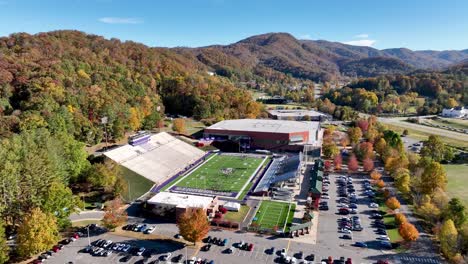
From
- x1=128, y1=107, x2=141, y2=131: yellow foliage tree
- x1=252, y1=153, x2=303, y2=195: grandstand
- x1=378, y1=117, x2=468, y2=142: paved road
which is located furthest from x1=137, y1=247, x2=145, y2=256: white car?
x1=378, y1=117, x2=468, y2=142: paved road

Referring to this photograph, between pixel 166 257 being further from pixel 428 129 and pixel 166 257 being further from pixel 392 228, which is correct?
pixel 428 129

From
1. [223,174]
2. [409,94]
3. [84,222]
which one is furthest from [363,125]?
[409,94]

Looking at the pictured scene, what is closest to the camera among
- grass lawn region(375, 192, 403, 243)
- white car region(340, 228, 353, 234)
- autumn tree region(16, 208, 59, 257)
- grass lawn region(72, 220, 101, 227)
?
autumn tree region(16, 208, 59, 257)

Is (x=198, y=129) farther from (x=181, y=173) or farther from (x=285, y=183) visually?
(x=285, y=183)

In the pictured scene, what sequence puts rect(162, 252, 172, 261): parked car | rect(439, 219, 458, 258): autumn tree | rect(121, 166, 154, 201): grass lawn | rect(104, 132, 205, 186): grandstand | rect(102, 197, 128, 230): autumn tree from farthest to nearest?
rect(104, 132, 205, 186): grandstand
rect(121, 166, 154, 201): grass lawn
rect(102, 197, 128, 230): autumn tree
rect(162, 252, 172, 261): parked car
rect(439, 219, 458, 258): autumn tree

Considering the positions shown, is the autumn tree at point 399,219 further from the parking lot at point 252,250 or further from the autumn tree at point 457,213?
the autumn tree at point 457,213

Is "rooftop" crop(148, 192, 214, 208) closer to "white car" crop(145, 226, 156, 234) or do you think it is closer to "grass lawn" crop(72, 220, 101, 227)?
"white car" crop(145, 226, 156, 234)
